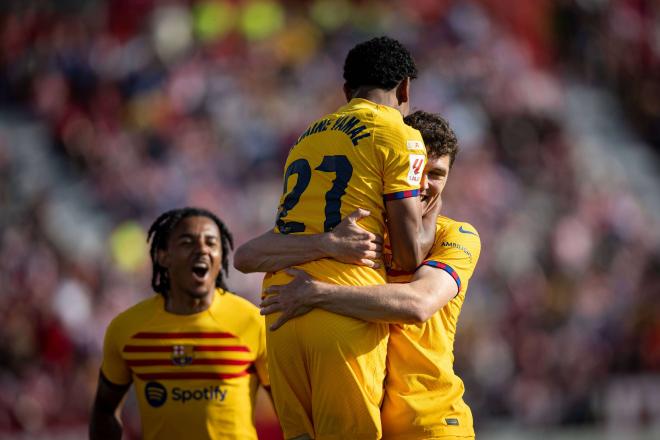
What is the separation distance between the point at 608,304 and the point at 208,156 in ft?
20.6

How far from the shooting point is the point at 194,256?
6.43 m

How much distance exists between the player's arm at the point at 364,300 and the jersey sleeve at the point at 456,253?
0.60ft

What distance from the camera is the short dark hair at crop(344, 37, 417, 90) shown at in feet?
16.4

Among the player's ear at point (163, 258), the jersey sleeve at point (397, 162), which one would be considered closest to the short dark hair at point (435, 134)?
the jersey sleeve at point (397, 162)

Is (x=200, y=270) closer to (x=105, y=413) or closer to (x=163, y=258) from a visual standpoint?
(x=163, y=258)

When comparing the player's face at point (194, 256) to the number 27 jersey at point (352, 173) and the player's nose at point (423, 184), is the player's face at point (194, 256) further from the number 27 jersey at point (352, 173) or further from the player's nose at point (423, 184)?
the player's nose at point (423, 184)

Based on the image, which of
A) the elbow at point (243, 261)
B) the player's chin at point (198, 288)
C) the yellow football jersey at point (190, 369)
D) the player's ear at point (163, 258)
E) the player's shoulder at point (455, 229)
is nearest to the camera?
the elbow at point (243, 261)

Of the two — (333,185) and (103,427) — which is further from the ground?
(333,185)

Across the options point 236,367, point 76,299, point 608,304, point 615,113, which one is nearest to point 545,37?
point 615,113

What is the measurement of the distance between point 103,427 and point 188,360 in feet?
2.09

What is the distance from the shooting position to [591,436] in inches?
586

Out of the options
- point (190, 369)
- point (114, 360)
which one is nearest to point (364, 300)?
point (190, 369)

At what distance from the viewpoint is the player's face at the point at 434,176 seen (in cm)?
516

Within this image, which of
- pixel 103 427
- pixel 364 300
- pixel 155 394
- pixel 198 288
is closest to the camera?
pixel 364 300
